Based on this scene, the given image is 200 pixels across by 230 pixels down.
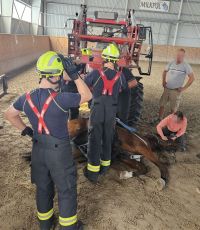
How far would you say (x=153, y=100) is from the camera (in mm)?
9172

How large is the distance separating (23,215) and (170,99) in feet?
15.0

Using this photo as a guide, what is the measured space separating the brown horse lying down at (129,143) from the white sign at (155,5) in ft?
70.2

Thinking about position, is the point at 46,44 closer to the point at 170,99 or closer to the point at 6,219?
the point at 170,99

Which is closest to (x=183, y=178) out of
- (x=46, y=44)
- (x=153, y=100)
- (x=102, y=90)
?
(x=102, y=90)

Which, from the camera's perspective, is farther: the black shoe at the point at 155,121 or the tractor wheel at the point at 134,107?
the black shoe at the point at 155,121

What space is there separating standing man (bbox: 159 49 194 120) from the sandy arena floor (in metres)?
1.84

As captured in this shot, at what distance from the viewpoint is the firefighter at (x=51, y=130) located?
2484mm

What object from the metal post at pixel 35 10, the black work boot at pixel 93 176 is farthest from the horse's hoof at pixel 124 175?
the metal post at pixel 35 10

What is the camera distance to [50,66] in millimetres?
2447

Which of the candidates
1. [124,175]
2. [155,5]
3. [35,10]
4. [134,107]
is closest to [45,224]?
[124,175]

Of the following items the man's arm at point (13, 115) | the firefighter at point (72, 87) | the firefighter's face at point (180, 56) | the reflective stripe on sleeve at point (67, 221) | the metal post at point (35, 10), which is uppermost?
the metal post at point (35, 10)

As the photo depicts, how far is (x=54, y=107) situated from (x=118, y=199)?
1.82 m

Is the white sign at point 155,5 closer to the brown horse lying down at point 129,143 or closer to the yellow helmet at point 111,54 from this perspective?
the brown horse lying down at point 129,143

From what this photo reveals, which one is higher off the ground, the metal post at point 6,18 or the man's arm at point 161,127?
the metal post at point 6,18
